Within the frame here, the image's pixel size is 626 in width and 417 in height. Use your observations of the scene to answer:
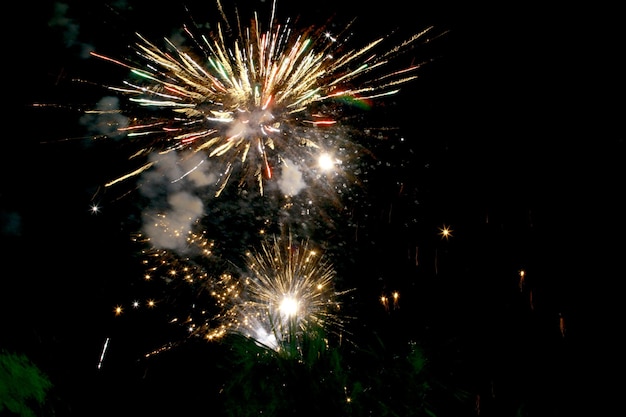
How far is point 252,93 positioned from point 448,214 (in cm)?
248

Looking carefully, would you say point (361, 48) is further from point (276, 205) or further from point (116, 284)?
point (116, 284)

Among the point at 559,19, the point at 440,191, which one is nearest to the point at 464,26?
the point at 559,19

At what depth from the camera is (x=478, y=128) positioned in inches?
101

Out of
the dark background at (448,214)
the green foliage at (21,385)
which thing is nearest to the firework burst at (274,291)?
the dark background at (448,214)

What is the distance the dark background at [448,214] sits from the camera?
1.82 metres

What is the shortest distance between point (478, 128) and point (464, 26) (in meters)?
0.76

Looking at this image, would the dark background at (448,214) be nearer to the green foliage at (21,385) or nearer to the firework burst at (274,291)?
the green foliage at (21,385)

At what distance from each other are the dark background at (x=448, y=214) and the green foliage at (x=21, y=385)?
0.07 meters

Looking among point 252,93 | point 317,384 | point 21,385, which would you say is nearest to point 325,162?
point 252,93

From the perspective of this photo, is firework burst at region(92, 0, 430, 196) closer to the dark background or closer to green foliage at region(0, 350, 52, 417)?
the dark background

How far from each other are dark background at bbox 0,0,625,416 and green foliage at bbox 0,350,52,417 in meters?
0.07

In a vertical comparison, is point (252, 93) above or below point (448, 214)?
above

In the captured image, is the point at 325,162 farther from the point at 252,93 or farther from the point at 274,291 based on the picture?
the point at 274,291

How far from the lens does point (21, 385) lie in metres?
0.95
